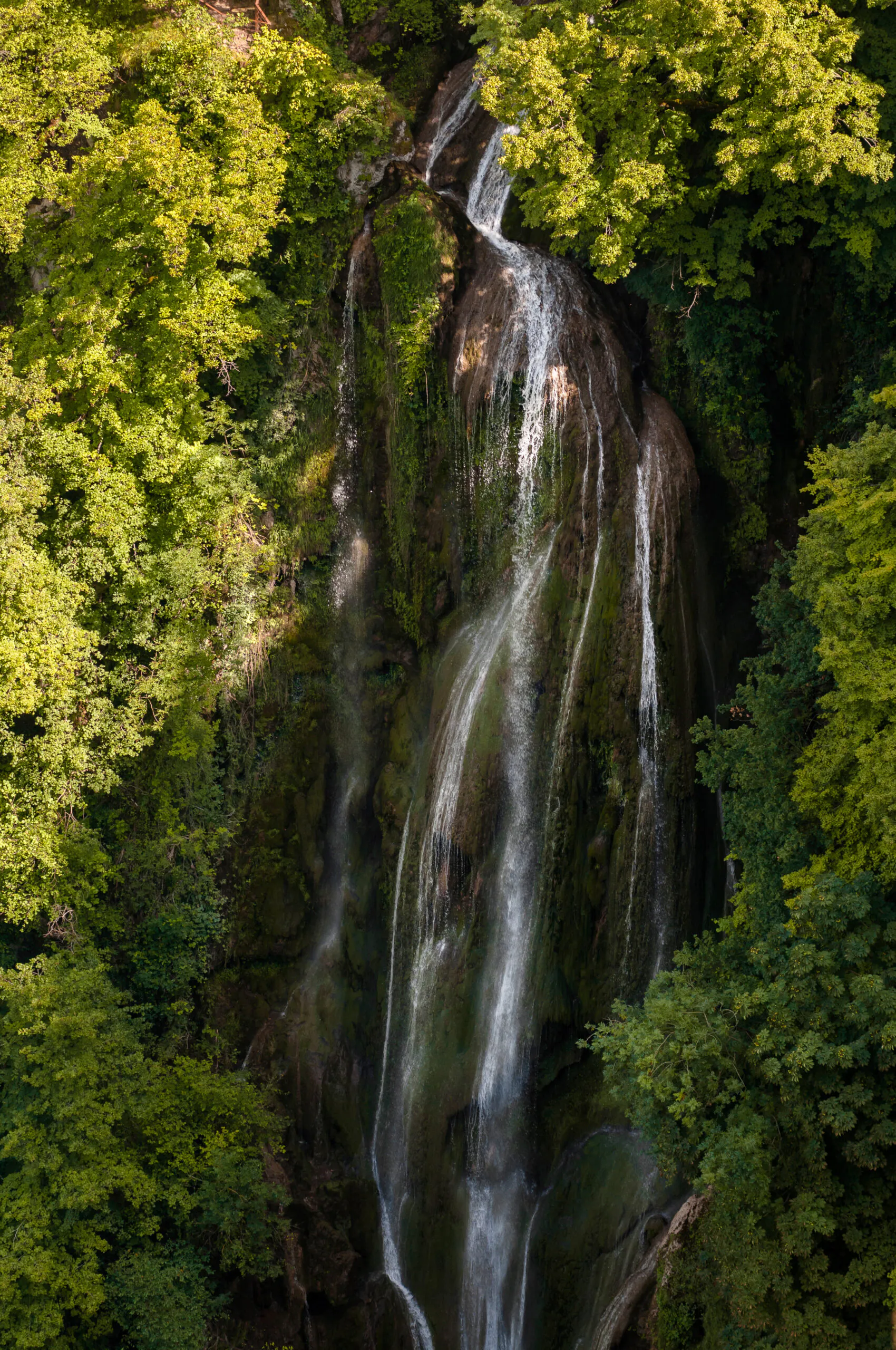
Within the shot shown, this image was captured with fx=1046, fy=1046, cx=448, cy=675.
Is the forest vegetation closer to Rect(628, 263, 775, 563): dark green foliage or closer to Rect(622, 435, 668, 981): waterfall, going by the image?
Rect(628, 263, 775, 563): dark green foliage

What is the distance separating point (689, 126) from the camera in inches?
480

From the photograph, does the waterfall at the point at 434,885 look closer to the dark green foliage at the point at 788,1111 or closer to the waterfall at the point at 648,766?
the waterfall at the point at 648,766

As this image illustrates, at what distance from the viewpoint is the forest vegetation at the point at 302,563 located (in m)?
9.45

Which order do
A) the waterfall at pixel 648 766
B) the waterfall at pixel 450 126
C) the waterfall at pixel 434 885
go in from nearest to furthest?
the waterfall at pixel 648 766
the waterfall at pixel 434 885
the waterfall at pixel 450 126

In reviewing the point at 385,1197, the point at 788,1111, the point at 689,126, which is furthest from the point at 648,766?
the point at 689,126

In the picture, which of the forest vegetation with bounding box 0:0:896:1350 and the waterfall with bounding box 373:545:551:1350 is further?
the waterfall with bounding box 373:545:551:1350

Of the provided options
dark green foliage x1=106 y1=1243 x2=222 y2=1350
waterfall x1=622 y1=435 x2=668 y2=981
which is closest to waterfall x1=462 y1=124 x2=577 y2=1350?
waterfall x1=622 y1=435 x2=668 y2=981

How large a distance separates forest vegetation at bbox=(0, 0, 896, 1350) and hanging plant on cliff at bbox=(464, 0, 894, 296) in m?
0.05

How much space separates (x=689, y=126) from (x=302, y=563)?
8.16 metres

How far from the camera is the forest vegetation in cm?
945

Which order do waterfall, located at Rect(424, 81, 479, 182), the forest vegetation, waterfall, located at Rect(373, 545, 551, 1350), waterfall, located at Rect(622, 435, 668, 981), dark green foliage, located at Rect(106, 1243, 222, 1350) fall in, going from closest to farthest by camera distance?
the forest vegetation
dark green foliage, located at Rect(106, 1243, 222, 1350)
waterfall, located at Rect(622, 435, 668, 981)
waterfall, located at Rect(373, 545, 551, 1350)
waterfall, located at Rect(424, 81, 479, 182)

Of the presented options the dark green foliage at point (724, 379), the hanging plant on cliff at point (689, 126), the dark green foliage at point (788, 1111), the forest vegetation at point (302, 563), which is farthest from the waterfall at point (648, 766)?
the hanging plant on cliff at point (689, 126)

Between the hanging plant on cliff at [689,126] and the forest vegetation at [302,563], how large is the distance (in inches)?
2.2

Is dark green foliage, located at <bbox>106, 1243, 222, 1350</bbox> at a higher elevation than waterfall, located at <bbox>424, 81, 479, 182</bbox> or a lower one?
lower
